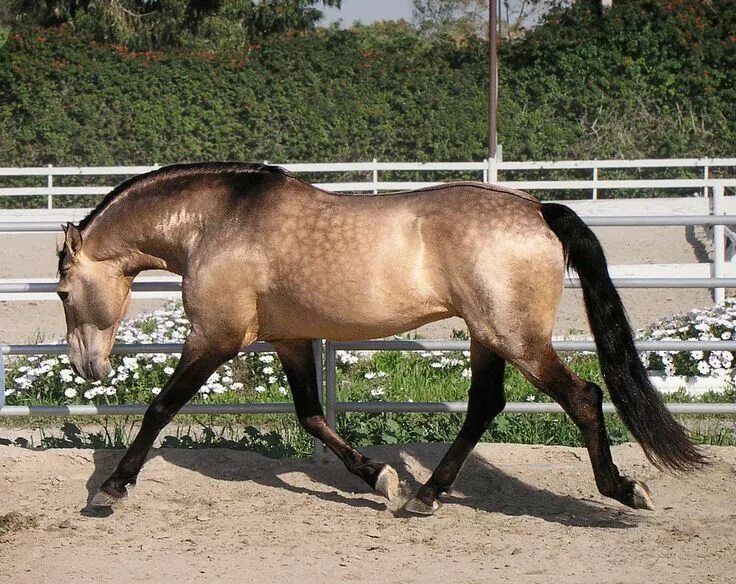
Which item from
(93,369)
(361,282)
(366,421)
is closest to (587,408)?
(361,282)

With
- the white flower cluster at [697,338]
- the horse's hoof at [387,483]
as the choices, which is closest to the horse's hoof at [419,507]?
the horse's hoof at [387,483]

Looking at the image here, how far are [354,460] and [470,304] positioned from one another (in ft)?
3.40

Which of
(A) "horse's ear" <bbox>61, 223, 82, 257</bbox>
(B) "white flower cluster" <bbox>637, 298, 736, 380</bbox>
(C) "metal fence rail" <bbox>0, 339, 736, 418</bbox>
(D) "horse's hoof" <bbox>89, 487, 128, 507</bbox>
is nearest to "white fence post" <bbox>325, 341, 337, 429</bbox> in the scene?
(C) "metal fence rail" <bbox>0, 339, 736, 418</bbox>

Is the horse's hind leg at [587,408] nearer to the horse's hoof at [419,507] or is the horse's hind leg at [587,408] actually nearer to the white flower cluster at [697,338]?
the horse's hoof at [419,507]

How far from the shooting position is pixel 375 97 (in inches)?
877

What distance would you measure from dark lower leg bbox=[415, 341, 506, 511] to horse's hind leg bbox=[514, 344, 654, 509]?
0.39 m

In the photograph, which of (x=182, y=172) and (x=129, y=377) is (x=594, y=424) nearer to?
(x=182, y=172)

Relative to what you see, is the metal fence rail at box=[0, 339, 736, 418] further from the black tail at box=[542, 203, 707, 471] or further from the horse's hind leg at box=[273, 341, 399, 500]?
the black tail at box=[542, 203, 707, 471]

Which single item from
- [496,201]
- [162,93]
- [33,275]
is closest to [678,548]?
[496,201]

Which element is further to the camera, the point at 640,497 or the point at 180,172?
the point at 180,172

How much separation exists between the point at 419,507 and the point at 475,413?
1.58ft

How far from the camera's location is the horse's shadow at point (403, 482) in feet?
16.1

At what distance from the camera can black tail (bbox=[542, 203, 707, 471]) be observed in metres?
4.57

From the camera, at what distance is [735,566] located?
13.6ft
